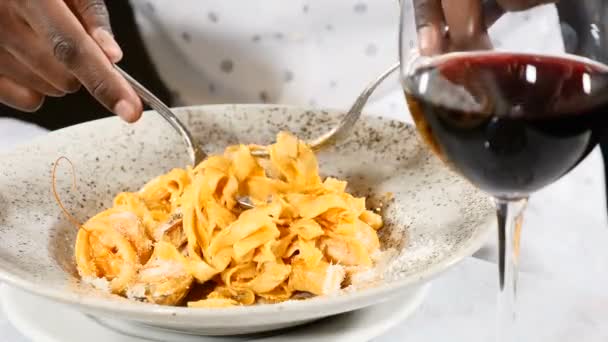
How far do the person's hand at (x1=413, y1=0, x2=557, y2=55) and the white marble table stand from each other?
29 centimetres

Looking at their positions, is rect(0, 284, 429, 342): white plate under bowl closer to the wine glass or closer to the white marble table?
the white marble table

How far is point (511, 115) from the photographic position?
482 mm

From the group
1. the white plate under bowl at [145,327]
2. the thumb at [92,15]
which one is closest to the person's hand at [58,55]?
the thumb at [92,15]

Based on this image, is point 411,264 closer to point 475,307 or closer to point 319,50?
point 475,307

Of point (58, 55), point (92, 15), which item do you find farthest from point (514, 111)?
point (92, 15)

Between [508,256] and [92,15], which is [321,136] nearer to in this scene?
[92,15]

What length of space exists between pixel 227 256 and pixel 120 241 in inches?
4.3

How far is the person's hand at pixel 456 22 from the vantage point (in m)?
0.50

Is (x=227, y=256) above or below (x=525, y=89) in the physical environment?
below

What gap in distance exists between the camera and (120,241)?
0.78 m

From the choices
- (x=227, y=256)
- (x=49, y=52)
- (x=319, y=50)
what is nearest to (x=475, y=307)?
(x=227, y=256)

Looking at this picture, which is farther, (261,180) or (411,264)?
(261,180)

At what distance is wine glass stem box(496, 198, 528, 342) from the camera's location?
0.53 m

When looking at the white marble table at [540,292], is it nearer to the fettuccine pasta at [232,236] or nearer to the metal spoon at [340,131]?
the fettuccine pasta at [232,236]
